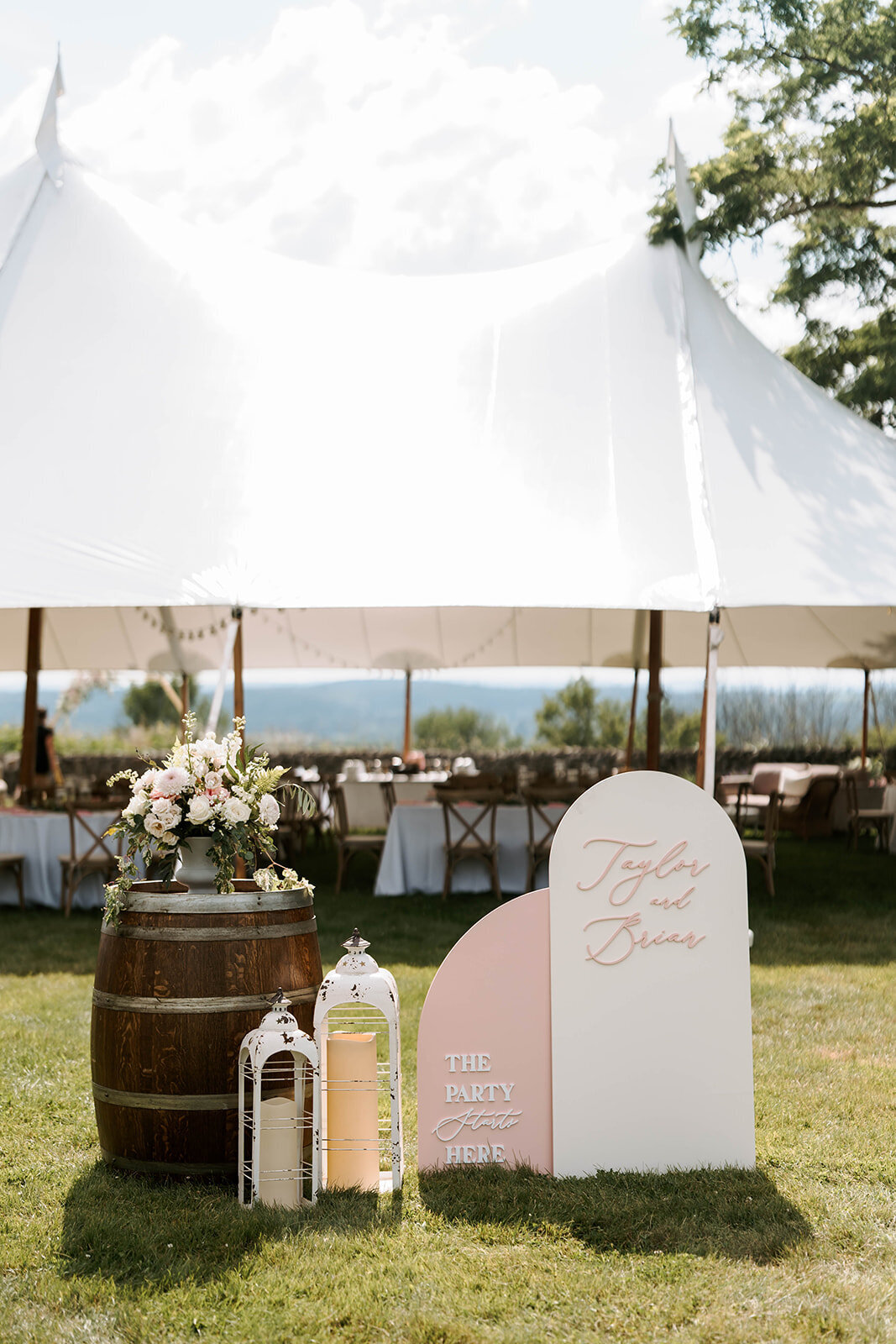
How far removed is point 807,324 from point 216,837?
27.5 ft

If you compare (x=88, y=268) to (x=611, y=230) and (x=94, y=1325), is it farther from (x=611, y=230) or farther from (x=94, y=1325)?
(x=94, y=1325)

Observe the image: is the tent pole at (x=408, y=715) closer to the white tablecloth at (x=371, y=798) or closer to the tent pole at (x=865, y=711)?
the white tablecloth at (x=371, y=798)

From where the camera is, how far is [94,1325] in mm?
2387

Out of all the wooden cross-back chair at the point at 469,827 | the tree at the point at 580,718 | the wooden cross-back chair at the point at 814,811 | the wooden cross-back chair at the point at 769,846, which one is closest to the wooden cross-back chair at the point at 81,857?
the wooden cross-back chair at the point at 469,827

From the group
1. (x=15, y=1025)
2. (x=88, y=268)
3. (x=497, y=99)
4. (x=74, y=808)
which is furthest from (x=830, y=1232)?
(x=497, y=99)

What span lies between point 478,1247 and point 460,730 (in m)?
22.0

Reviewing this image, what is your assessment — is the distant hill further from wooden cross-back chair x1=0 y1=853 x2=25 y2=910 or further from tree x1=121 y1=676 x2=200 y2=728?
wooden cross-back chair x1=0 y1=853 x2=25 y2=910

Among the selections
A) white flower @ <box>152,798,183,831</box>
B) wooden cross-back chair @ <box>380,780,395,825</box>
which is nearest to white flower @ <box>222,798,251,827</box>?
white flower @ <box>152,798,183,831</box>

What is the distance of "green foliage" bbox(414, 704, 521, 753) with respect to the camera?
77.4 feet

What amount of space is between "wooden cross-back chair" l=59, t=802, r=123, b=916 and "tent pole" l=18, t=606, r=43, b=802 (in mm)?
1648

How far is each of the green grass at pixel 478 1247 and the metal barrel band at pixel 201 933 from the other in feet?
2.02

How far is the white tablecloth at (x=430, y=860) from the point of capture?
8.05m

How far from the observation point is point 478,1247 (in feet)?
9.08

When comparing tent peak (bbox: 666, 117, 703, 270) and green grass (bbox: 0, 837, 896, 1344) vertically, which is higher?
tent peak (bbox: 666, 117, 703, 270)
